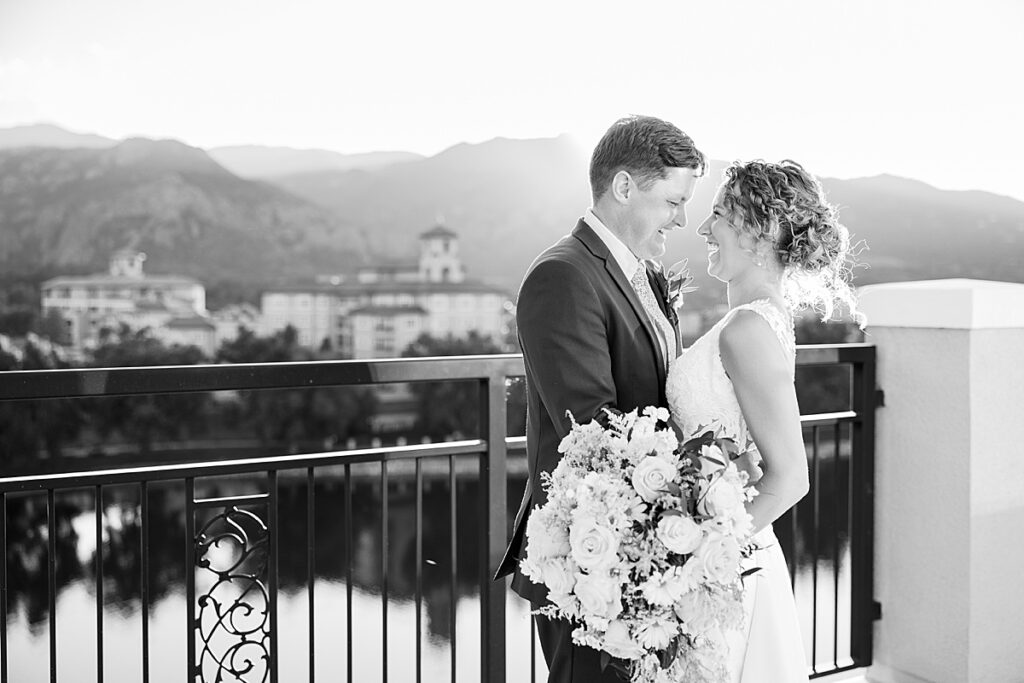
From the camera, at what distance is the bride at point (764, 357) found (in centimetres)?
167

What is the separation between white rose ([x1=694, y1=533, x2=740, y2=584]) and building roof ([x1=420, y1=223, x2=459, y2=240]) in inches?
1323

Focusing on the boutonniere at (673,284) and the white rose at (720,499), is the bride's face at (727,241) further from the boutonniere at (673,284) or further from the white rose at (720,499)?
the white rose at (720,499)

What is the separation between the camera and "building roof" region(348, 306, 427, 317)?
3148 centimetres

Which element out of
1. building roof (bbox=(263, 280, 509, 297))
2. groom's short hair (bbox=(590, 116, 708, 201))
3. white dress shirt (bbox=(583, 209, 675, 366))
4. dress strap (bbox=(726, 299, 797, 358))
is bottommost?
dress strap (bbox=(726, 299, 797, 358))

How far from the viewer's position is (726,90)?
37.5 metres

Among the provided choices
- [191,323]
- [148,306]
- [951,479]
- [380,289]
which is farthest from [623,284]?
[380,289]

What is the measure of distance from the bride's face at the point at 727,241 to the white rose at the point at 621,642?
2.35 feet

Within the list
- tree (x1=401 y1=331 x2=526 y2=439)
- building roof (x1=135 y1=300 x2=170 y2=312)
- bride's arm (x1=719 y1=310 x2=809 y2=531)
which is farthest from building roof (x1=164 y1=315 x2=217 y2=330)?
bride's arm (x1=719 y1=310 x2=809 y2=531)

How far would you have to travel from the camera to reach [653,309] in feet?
6.47

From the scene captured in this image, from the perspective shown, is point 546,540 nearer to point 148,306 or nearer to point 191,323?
point 191,323

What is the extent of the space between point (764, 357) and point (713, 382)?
11cm

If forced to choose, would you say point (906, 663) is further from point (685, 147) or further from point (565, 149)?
point (565, 149)

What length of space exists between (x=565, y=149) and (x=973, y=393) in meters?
36.3

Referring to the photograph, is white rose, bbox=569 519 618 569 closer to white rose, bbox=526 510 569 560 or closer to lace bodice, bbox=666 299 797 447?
white rose, bbox=526 510 569 560
